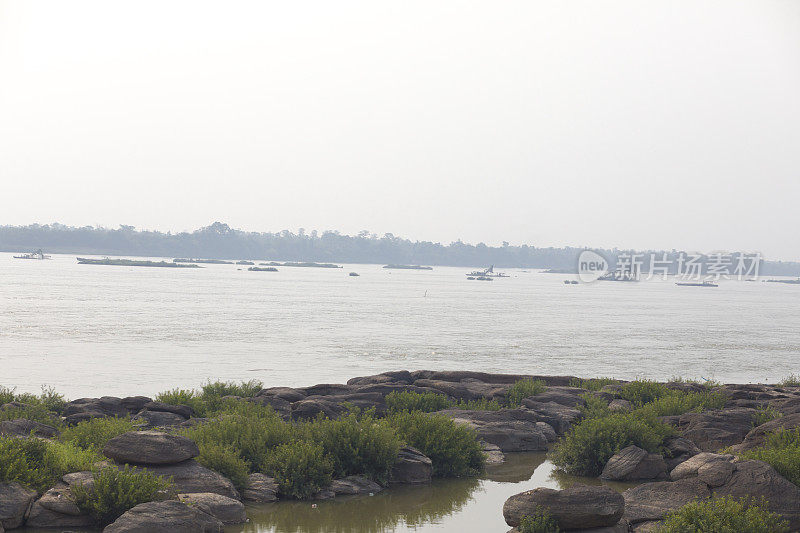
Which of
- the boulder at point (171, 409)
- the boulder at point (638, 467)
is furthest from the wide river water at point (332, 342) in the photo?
the boulder at point (638, 467)

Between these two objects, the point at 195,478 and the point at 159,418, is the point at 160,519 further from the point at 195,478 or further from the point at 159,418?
the point at 159,418

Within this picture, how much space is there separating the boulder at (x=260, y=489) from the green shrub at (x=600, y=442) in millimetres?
5610

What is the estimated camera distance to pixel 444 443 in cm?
1502

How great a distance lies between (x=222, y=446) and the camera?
1388 cm

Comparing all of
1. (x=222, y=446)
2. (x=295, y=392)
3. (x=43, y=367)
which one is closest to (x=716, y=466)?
(x=222, y=446)

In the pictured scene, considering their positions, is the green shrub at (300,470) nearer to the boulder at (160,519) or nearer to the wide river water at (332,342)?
the boulder at (160,519)

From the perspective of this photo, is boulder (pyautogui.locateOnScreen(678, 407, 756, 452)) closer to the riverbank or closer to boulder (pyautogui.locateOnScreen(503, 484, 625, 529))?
the riverbank

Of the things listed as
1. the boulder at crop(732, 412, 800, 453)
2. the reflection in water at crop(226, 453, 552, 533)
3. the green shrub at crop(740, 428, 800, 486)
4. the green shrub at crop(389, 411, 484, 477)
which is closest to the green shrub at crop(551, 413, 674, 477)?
the reflection in water at crop(226, 453, 552, 533)

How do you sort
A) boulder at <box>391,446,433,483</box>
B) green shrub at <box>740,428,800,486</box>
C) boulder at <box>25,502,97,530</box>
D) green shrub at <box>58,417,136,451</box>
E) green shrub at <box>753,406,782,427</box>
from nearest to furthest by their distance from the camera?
boulder at <box>25,502,97,530</box> → green shrub at <box>740,428,800,486</box> → green shrub at <box>58,417,136,451</box> → boulder at <box>391,446,433,483</box> → green shrub at <box>753,406,782,427</box>

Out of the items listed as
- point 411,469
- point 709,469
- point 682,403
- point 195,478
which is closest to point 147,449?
point 195,478

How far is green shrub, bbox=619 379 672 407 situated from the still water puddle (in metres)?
7.10

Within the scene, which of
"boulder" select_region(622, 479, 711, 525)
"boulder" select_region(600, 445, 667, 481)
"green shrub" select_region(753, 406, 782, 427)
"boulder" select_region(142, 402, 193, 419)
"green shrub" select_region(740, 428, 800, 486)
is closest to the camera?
"boulder" select_region(622, 479, 711, 525)

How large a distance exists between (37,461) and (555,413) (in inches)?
471

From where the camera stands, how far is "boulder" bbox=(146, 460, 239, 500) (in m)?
12.1
